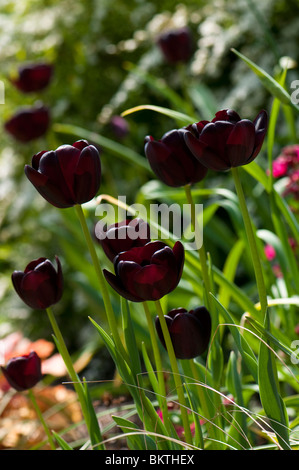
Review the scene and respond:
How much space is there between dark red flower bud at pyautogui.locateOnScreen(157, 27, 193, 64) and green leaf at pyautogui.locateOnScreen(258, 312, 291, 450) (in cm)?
125

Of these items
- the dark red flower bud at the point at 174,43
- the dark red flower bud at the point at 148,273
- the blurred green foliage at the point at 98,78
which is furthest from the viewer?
the blurred green foliage at the point at 98,78

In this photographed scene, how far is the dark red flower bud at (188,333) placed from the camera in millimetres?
660

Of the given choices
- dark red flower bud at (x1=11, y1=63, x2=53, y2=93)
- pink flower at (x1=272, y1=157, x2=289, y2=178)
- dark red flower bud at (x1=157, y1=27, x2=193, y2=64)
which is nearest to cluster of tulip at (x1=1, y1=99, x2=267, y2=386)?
pink flower at (x1=272, y1=157, x2=289, y2=178)

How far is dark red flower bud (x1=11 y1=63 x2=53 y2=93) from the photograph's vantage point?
1.95 metres

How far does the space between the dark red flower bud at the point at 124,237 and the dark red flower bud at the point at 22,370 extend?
19cm

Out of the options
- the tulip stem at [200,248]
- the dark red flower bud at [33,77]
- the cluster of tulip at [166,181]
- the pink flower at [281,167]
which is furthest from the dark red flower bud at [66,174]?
the dark red flower bud at [33,77]

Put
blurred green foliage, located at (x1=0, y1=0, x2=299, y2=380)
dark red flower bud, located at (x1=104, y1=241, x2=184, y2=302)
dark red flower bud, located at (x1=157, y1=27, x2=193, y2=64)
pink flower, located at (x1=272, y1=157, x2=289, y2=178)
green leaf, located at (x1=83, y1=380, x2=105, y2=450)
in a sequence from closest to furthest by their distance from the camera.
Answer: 1. dark red flower bud, located at (x1=104, y1=241, x2=184, y2=302)
2. green leaf, located at (x1=83, y1=380, x2=105, y2=450)
3. pink flower, located at (x1=272, y1=157, x2=289, y2=178)
4. dark red flower bud, located at (x1=157, y1=27, x2=193, y2=64)
5. blurred green foliage, located at (x1=0, y1=0, x2=299, y2=380)

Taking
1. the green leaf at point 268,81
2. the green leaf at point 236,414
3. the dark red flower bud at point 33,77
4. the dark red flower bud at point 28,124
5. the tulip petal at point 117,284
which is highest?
the dark red flower bud at point 33,77

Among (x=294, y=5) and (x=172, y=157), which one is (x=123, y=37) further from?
(x=172, y=157)

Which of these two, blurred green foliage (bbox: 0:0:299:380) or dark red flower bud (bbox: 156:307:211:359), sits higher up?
blurred green foliage (bbox: 0:0:299:380)

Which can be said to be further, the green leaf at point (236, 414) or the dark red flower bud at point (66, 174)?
the green leaf at point (236, 414)

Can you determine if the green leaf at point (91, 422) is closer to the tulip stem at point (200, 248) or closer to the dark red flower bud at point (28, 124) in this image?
the tulip stem at point (200, 248)

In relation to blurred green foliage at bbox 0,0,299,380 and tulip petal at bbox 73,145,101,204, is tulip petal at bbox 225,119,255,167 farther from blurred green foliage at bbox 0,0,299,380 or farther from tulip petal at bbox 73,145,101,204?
blurred green foliage at bbox 0,0,299,380

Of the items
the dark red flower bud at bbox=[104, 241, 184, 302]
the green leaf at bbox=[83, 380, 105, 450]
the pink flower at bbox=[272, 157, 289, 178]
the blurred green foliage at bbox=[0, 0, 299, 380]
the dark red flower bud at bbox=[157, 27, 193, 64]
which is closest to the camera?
the dark red flower bud at bbox=[104, 241, 184, 302]
